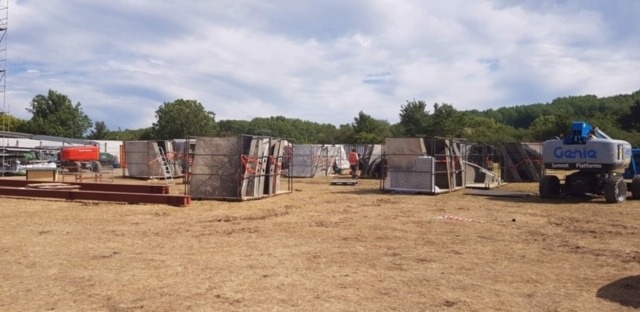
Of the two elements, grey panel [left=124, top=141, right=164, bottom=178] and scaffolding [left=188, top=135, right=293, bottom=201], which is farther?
grey panel [left=124, top=141, right=164, bottom=178]

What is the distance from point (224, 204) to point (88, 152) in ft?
75.8

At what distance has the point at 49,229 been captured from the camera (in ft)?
40.1

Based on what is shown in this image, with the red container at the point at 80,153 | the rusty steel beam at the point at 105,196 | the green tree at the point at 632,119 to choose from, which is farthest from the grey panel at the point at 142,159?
the green tree at the point at 632,119

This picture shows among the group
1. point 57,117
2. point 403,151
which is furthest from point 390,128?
point 403,151

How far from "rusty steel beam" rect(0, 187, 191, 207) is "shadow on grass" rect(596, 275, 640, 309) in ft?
43.2

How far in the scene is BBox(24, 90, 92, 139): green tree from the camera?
73688 millimetres

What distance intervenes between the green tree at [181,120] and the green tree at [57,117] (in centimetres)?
1234

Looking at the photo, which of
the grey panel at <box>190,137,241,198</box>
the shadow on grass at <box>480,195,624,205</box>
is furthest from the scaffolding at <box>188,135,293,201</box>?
the shadow on grass at <box>480,195,624,205</box>

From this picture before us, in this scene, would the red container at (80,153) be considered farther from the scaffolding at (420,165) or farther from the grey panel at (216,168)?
the scaffolding at (420,165)

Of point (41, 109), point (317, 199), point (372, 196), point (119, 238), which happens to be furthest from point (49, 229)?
point (41, 109)

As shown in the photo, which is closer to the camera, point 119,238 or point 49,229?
point 119,238

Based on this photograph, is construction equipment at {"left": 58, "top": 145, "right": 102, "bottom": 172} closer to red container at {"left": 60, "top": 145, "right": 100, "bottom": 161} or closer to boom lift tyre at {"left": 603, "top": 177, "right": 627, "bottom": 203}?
red container at {"left": 60, "top": 145, "right": 100, "bottom": 161}

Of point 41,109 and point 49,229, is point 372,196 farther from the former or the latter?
point 41,109

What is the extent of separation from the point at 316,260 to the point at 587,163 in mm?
14428
